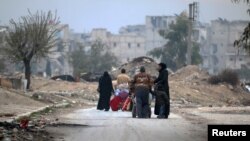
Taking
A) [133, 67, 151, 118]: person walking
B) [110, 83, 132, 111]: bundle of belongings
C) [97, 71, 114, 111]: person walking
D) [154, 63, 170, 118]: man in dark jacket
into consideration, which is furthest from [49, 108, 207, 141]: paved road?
[97, 71, 114, 111]: person walking

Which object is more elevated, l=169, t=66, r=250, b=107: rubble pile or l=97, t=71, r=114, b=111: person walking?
l=97, t=71, r=114, b=111: person walking

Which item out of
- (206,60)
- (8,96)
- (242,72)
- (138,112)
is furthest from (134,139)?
(206,60)

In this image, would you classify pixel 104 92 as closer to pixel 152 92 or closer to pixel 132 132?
pixel 152 92

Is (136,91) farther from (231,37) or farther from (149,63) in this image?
(231,37)

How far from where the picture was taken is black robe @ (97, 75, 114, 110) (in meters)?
27.2

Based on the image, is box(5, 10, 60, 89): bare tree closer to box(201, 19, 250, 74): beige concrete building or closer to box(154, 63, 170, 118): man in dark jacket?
box(154, 63, 170, 118): man in dark jacket

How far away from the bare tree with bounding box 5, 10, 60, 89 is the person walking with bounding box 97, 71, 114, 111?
17.4 metres

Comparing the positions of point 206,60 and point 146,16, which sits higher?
point 146,16

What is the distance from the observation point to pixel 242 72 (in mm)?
111375

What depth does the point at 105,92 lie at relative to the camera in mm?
27438

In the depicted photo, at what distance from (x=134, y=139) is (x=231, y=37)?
391 ft

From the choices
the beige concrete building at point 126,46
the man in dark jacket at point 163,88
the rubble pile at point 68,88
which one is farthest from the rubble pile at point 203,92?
the beige concrete building at point 126,46

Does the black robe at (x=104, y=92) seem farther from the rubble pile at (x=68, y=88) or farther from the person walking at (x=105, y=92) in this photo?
the rubble pile at (x=68, y=88)

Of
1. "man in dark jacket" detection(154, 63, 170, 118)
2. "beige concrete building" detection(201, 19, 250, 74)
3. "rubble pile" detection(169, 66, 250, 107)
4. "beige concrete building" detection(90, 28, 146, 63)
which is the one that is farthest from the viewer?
"beige concrete building" detection(90, 28, 146, 63)
